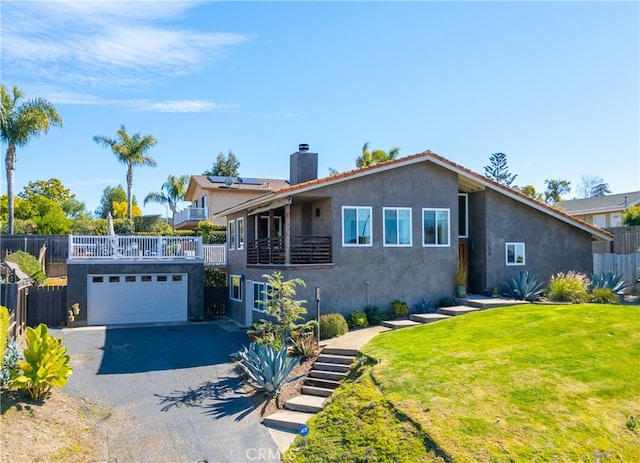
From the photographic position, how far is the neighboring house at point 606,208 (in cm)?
3734

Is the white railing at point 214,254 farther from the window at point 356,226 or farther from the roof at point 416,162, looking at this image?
the window at point 356,226

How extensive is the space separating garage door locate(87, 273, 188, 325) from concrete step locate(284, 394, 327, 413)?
43.6 feet

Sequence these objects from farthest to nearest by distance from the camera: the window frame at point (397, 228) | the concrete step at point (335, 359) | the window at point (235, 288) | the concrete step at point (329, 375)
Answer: the window at point (235, 288)
the window frame at point (397, 228)
the concrete step at point (335, 359)
the concrete step at point (329, 375)

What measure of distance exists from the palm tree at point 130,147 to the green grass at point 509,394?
3395cm

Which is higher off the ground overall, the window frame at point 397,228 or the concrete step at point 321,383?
the window frame at point 397,228

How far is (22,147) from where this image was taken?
1304 inches

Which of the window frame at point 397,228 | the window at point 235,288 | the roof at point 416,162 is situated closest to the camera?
the roof at point 416,162

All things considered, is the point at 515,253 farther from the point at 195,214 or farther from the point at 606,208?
the point at 195,214

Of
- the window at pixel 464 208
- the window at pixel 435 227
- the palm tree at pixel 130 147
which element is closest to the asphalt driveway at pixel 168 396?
the window at pixel 435 227

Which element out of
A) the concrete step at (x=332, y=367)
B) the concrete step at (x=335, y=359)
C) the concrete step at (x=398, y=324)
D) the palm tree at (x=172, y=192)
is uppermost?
the palm tree at (x=172, y=192)

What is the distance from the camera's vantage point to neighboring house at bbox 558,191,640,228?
123ft

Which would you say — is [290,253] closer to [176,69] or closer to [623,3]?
[176,69]

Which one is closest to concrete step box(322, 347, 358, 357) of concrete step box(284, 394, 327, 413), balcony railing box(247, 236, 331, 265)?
concrete step box(284, 394, 327, 413)

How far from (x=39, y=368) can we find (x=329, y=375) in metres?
7.06
